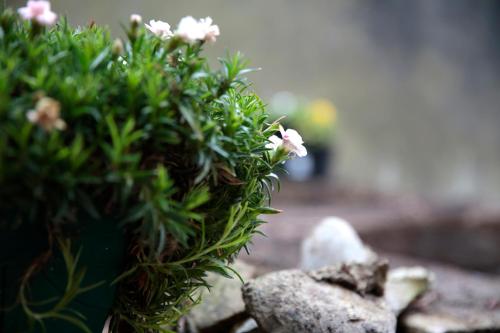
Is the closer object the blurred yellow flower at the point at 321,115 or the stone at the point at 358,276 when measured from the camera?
the stone at the point at 358,276

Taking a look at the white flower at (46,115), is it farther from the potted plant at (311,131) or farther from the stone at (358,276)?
the potted plant at (311,131)

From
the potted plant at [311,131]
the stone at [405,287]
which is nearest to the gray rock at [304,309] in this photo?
the stone at [405,287]

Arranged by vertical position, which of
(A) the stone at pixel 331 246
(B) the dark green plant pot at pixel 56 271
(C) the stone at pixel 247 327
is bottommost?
(B) the dark green plant pot at pixel 56 271

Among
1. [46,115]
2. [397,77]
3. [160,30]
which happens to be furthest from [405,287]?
[397,77]

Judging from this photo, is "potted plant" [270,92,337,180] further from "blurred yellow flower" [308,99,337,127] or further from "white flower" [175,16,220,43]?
"white flower" [175,16,220,43]

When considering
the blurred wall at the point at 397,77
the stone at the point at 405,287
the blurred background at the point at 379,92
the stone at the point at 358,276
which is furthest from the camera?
the blurred wall at the point at 397,77

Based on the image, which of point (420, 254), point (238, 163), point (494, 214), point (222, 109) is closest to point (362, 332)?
point (238, 163)

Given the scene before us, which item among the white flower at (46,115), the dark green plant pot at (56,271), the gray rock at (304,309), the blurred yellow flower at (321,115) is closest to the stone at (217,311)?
the gray rock at (304,309)

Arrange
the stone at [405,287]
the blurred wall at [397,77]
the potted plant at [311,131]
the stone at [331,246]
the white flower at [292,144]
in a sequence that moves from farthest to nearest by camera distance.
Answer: the blurred wall at [397,77], the potted plant at [311,131], the stone at [331,246], the stone at [405,287], the white flower at [292,144]

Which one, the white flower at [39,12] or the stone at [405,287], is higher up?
the white flower at [39,12]

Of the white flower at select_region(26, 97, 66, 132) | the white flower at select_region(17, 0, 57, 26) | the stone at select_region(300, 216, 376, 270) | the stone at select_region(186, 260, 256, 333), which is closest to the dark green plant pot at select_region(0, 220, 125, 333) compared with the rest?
the white flower at select_region(26, 97, 66, 132)
